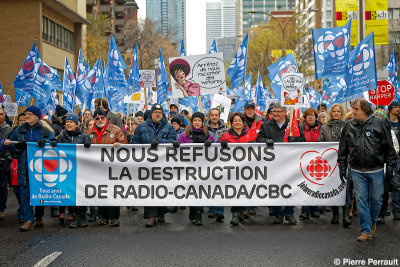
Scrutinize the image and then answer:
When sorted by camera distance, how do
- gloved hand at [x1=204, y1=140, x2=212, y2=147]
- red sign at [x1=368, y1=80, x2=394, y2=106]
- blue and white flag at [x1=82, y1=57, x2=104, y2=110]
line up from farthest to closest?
blue and white flag at [x1=82, y1=57, x2=104, y2=110] → red sign at [x1=368, y1=80, x2=394, y2=106] → gloved hand at [x1=204, y1=140, x2=212, y2=147]

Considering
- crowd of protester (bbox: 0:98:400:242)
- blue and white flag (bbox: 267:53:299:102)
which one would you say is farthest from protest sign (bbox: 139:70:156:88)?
crowd of protester (bbox: 0:98:400:242)

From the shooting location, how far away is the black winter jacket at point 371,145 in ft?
25.0

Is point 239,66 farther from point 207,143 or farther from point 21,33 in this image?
point 21,33

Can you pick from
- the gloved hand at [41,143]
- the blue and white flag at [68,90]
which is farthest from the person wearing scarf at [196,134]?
the blue and white flag at [68,90]

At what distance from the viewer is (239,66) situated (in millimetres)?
15375

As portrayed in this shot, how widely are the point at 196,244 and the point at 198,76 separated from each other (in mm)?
5038

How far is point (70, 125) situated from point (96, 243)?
7.73 feet

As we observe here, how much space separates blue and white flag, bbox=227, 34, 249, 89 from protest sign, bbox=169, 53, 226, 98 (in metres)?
2.98

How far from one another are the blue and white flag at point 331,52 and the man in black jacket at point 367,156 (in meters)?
5.41

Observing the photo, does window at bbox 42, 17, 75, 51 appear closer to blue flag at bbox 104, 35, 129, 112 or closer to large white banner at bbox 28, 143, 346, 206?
blue flag at bbox 104, 35, 129, 112

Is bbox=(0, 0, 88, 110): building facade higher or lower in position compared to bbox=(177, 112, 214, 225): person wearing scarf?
higher

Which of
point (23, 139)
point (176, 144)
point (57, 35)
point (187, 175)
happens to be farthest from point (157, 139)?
point (57, 35)

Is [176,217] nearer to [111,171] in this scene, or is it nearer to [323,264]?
[111,171]

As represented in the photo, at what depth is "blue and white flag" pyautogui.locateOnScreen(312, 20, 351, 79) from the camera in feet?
43.1
